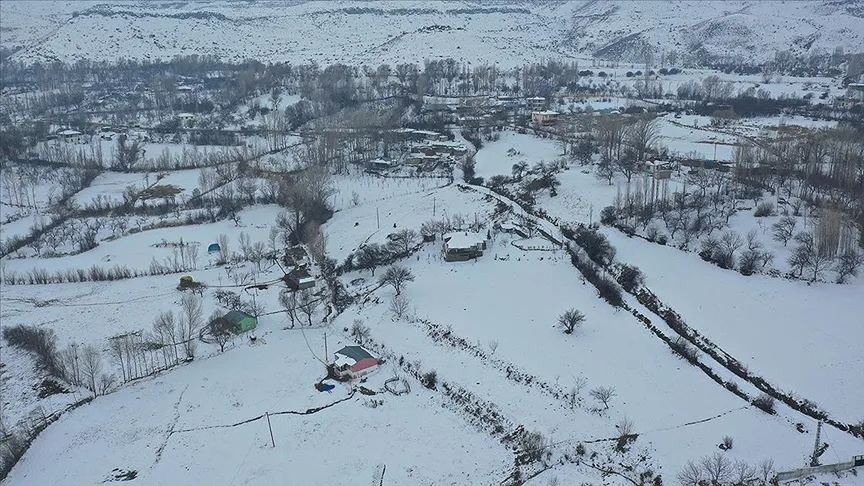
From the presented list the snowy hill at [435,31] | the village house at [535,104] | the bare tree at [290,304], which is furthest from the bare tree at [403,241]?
the snowy hill at [435,31]

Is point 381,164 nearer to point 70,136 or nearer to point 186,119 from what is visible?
point 186,119

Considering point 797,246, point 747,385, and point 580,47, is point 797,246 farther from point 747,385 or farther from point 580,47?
point 580,47

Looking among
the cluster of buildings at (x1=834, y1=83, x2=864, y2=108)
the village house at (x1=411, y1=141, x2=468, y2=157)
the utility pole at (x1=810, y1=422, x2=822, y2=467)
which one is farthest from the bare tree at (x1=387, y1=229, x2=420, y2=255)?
the cluster of buildings at (x1=834, y1=83, x2=864, y2=108)

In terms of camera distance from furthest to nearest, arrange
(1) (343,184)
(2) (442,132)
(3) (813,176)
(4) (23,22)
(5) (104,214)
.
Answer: (4) (23,22) → (2) (442,132) → (1) (343,184) → (5) (104,214) → (3) (813,176)

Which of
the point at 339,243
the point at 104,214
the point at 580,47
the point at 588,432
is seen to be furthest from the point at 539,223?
the point at 580,47

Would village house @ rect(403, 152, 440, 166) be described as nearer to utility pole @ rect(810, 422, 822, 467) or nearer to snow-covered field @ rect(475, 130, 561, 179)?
snow-covered field @ rect(475, 130, 561, 179)

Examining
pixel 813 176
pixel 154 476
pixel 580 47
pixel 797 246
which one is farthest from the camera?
pixel 580 47

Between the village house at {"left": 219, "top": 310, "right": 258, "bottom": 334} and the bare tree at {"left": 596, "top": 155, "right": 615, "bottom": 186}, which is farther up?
the bare tree at {"left": 596, "top": 155, "right": 615, "bottom": 186}
